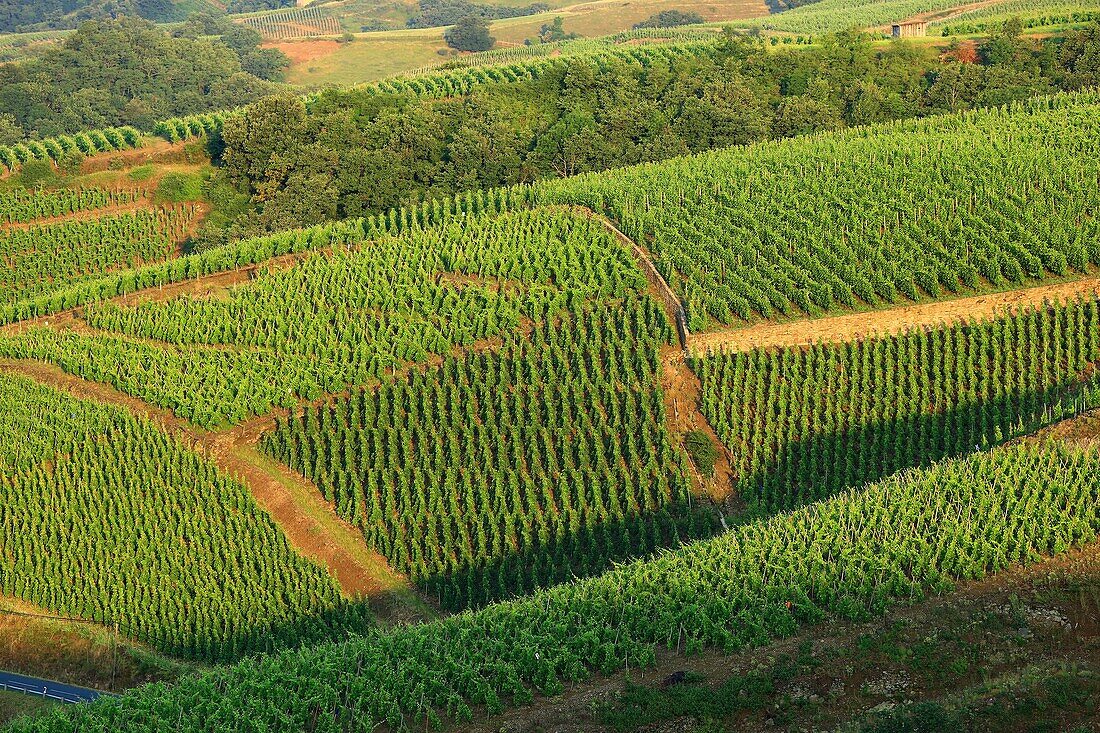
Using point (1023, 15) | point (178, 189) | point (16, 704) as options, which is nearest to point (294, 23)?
point (178, 189)

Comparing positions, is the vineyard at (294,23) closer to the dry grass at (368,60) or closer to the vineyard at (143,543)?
the dry grass at (368,60)

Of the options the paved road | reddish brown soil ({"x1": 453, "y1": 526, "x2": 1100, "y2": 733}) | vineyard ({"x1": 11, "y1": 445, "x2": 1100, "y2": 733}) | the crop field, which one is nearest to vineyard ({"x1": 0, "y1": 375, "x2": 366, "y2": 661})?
the crop field

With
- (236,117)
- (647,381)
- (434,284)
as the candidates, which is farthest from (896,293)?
(236,117)

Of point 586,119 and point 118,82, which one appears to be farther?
point 118,82

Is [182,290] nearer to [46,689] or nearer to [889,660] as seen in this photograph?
[46,689]

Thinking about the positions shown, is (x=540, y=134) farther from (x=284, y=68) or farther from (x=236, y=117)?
(x=284, y=68)

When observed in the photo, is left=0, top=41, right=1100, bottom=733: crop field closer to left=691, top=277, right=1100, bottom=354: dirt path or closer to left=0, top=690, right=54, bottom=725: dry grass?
left=691, top=277, right=1100, bottom=354: dirt path
